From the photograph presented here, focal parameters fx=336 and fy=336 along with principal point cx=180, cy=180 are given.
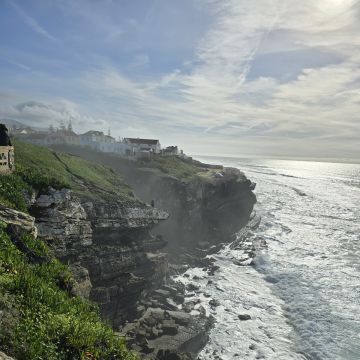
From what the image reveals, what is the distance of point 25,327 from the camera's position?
42.6 feet

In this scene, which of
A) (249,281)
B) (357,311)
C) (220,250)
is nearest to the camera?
(357,311)

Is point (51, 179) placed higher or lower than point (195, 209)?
higher

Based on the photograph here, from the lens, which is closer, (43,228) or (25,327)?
(25,327)

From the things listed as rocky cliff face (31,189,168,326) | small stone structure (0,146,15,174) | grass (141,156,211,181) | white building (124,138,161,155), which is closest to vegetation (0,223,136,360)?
rocky cliff face (31,189,168,326)

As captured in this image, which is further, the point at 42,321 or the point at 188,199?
the point at 188,199

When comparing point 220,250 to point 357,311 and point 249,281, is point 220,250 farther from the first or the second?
point 357,311

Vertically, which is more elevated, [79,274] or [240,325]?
[79,274]

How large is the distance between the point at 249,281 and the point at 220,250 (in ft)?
50.5

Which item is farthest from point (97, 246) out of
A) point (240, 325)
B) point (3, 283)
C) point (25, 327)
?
point (25, 327)

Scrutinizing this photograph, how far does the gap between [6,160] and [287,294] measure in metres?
38.8

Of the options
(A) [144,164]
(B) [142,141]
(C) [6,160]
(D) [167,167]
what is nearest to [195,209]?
(D) [167,167]

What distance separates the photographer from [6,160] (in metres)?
31.3

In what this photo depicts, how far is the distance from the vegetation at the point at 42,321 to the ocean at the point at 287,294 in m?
21.1

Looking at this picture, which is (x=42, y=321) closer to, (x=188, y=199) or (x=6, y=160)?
(x=6, y=160)
